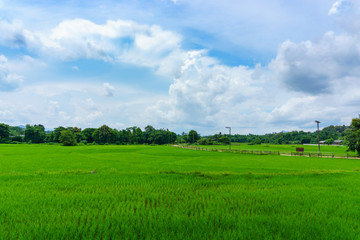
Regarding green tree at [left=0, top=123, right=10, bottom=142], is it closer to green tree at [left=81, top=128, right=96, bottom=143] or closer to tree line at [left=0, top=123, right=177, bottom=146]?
tree line at [left=0, top=123, right=177, bottom=146]

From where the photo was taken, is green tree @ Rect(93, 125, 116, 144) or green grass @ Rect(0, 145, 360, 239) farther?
green tree @ Rect(93, 125, 116, 144)

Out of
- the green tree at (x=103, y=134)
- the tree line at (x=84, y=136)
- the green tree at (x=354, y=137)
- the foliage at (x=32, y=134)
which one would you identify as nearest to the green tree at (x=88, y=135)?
the tree line at (x=84, y=136)

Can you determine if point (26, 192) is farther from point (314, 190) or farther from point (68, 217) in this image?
point (314, 190)

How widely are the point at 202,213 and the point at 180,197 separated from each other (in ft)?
6.41

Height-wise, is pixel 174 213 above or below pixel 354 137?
below

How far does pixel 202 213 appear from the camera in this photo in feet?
19.1

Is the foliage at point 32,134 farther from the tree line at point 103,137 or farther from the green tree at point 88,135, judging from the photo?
the green tree at point 88,135

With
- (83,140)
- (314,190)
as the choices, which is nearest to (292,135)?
(83,140)

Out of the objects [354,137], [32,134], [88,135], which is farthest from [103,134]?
[354,137]

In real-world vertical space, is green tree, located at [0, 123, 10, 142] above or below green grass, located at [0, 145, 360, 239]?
above

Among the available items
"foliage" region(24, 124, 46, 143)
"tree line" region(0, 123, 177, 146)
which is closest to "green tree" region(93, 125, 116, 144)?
"tree line" region(0, 123, 177, 146)

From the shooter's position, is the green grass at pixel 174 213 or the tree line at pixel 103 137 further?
the tree line at pixel 103 137

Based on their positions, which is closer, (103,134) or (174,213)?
(174,213)

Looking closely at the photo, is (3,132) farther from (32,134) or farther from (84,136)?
(84,136)
